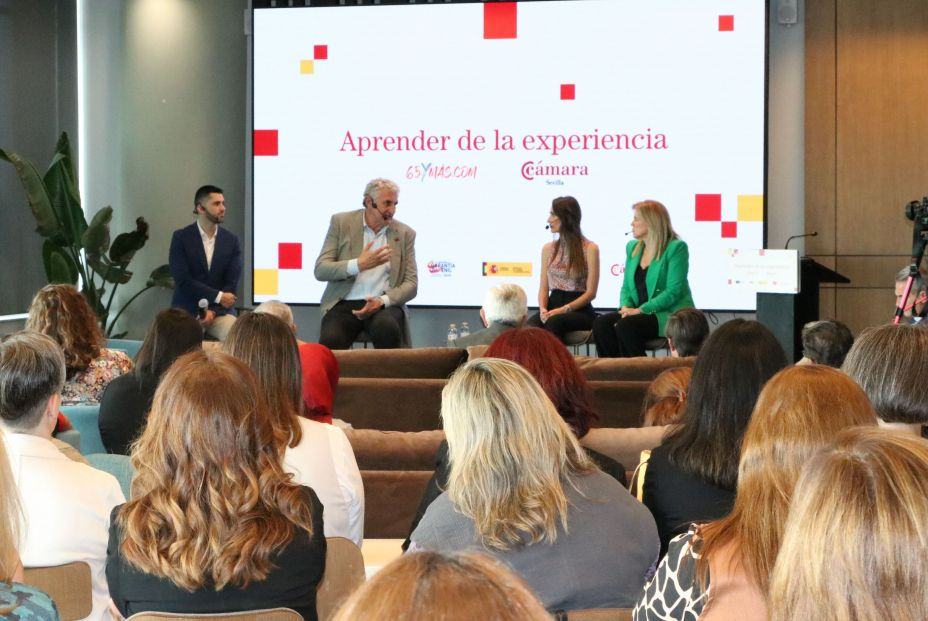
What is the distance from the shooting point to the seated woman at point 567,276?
23.6ft

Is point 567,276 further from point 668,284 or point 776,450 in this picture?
point 776,450

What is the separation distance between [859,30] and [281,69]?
428 cm

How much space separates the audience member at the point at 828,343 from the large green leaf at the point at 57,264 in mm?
5389

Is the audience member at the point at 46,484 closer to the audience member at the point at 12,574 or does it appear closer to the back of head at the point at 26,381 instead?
the back of head at the point at 26,381

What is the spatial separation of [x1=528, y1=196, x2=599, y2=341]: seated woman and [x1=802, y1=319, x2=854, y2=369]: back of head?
2.64m

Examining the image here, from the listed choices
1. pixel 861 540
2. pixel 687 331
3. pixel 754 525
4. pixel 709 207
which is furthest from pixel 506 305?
pixel 861 540

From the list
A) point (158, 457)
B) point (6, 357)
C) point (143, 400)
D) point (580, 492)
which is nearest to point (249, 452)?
point (158, 457)

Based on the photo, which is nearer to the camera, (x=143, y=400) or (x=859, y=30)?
(x=143, y=400)

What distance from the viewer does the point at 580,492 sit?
2176mm

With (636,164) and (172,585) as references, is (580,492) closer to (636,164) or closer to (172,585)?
(172,585)

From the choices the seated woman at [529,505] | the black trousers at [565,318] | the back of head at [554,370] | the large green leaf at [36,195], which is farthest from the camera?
the large green leaf at [36,195]

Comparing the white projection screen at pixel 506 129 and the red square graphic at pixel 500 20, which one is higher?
the red square graphic at pixel 500 20

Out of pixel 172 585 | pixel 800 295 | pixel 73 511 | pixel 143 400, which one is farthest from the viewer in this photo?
pixel 800 295

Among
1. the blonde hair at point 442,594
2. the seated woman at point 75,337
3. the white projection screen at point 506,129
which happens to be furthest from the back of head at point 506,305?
the blonde hair at point 442,594
